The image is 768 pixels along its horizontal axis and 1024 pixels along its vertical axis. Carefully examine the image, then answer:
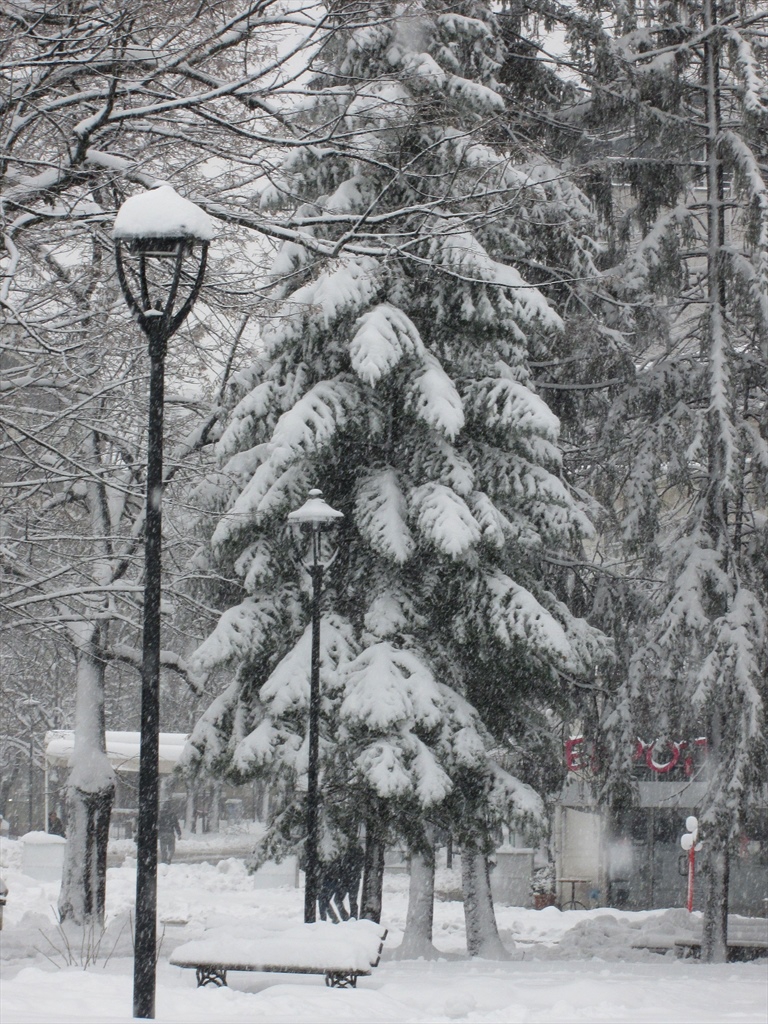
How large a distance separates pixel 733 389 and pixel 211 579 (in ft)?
26.2

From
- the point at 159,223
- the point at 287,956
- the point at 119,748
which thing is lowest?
the point at 287,956

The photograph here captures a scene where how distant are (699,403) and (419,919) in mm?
8845

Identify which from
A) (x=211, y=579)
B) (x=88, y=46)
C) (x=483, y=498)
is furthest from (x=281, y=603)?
(x=88, y=46)

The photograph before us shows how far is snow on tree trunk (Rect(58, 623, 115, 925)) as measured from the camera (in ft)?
64.8

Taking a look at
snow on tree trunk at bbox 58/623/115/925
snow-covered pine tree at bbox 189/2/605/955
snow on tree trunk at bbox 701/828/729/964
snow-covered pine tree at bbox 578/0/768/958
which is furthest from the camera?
snow on tree trunk at bbox 58/623/115/925

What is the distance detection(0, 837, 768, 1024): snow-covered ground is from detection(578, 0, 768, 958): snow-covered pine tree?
3.07 m

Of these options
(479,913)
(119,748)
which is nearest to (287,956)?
(479,913)

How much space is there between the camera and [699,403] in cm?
2091

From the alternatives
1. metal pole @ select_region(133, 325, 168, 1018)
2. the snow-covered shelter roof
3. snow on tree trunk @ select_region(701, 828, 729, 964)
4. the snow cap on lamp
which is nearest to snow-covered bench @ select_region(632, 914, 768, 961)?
snow on tree trunk @ select_region(701, 828, 729, 964)

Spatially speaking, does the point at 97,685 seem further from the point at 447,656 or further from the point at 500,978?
the point at 500,978

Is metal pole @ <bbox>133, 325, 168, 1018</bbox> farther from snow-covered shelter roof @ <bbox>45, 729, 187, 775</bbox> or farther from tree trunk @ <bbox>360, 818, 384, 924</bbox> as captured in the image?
snow-covered shelter roof @ <bbox>45, 729, 187, 775</bbox>

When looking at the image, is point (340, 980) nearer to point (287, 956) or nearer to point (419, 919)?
point (287, 956)

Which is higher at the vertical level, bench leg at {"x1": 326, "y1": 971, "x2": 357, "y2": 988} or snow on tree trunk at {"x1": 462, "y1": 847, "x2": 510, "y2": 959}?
bench leg at {"x1": 326, "y1": 971, "x2": 357, "y2": 988}

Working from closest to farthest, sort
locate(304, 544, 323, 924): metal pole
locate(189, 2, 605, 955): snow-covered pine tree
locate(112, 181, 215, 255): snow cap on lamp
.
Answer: locate(112, 181, 215, 255): snow cap on lamp → locate(304, 544, 323, 924): metal pole → locate(189, 2, 605, 955): snow-covered pine tree
